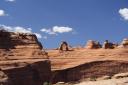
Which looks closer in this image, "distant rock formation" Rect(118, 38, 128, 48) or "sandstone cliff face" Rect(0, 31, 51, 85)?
"sandstone cliff face" Rect(0, 31, 51, 85)

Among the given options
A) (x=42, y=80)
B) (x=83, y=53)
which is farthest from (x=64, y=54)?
(x=42, y=80)

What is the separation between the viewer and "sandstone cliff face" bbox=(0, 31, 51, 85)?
57250 millimetres

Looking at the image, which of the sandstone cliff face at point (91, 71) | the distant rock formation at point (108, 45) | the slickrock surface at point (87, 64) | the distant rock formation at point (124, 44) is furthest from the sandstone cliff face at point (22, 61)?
the distant rock formation at point (108, 45)

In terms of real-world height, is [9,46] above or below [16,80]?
above

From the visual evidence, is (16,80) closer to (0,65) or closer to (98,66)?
(0,65)

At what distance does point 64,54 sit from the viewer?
8069cm

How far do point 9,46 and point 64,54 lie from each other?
58.4ft

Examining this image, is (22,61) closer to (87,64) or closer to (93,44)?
(87,64)

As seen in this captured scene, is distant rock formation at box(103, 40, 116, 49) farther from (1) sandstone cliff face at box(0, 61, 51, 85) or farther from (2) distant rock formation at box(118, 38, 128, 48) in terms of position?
(1) sandstone cliff face at box(0, 61, 51, 85)

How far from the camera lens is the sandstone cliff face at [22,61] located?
57250 millimetres

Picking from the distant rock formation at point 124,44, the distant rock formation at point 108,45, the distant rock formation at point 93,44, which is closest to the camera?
the distant rock formation at point 124,44

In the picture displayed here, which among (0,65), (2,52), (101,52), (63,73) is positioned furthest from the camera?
(101,52)

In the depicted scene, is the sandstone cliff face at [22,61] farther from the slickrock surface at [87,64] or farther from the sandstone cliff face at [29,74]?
the slickrock surface at [87,64]

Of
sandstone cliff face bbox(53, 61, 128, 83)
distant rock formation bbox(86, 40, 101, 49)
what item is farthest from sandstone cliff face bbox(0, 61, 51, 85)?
distant rock formation bbox(86, 40, 101, 49)
